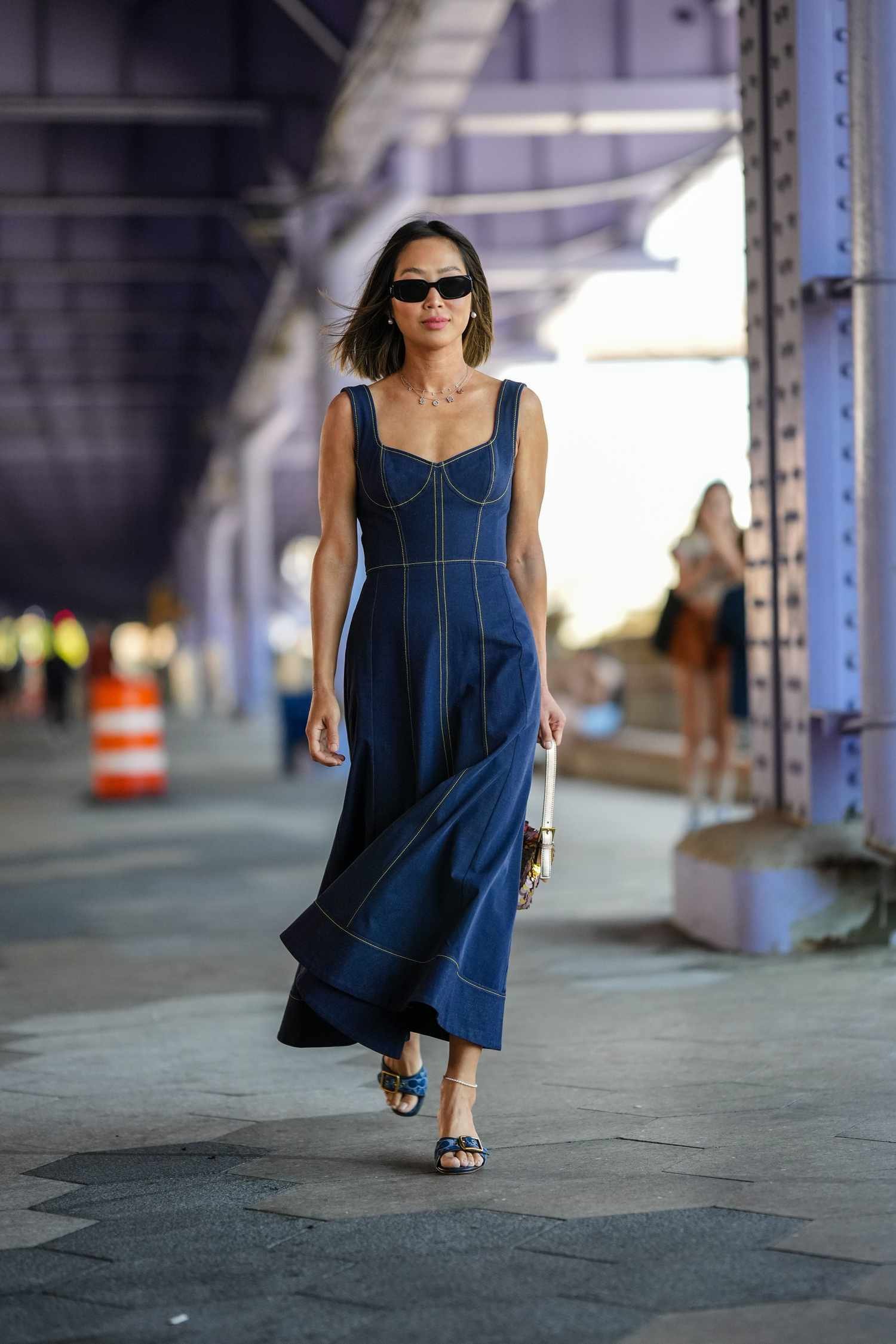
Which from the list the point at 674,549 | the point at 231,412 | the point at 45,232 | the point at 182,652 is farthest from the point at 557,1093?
the point at 182,652

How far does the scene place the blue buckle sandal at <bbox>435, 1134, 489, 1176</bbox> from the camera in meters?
3.69

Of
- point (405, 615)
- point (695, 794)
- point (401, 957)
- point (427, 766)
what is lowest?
point (695, 794)

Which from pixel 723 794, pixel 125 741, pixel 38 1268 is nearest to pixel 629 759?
pixel 125 741

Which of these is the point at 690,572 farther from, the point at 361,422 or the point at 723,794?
the point at 361,422

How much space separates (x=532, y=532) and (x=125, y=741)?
12.1 metres

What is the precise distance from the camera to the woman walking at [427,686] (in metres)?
3.71

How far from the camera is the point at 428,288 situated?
154 inches

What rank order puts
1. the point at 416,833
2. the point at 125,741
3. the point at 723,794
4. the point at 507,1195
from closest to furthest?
the point at 507,1195
the point at 416,833
the point at 723,794
the point at 125,741

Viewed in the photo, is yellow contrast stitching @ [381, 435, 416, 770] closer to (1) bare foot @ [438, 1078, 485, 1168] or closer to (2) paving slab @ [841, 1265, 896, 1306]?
(1) bare foot @ [438, 1078, 485, 1168]

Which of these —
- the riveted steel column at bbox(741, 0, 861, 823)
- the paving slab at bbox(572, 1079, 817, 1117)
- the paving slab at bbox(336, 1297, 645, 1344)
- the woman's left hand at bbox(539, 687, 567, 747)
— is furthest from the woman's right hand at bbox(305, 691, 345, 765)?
the riveted steel column at bbox(741, 0, 861, 823)

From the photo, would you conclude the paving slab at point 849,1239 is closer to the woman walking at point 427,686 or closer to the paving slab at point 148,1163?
the woman walking at point 427,686

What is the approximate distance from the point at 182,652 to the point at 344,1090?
54.0 metres

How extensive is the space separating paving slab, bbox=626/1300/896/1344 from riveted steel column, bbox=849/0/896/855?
3279 mm

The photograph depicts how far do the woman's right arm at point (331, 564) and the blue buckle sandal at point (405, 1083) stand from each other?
0.75 m
